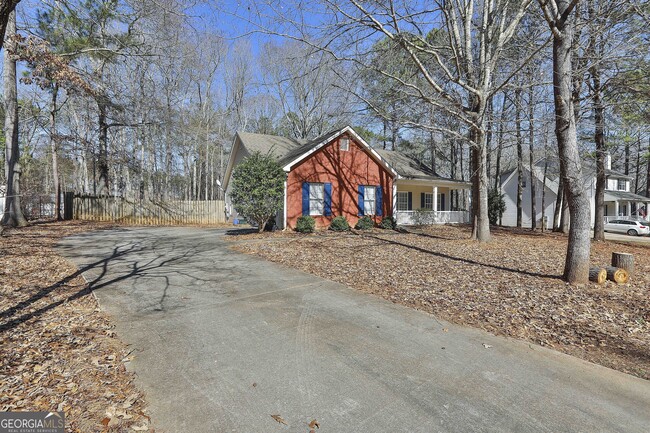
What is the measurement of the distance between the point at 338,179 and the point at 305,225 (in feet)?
11.3

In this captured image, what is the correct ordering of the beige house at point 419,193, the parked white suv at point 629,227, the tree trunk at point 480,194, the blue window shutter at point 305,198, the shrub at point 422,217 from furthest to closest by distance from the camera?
the parked white suv at point 629,227
the shrub at point 422,217
the beige house at point 419,193
the blue window shutter at point 305,198
the tree trunk at point 480,194

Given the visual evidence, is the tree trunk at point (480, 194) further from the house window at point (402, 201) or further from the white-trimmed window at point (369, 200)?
the house window at point (402, 201)

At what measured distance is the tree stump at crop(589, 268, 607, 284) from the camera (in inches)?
237

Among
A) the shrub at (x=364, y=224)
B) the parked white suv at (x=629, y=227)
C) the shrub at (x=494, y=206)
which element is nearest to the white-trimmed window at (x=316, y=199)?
the shrub at (x=364, y=224)

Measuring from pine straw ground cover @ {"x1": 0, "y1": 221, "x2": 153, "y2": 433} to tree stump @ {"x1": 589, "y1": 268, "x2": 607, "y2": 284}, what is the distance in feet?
24.2

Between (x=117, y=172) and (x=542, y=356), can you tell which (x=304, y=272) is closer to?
(x=542, y=356)

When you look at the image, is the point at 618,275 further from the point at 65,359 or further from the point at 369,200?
the point at 369,200

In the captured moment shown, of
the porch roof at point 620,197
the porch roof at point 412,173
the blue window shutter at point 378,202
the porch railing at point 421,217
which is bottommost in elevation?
the porch railing at point 421,217

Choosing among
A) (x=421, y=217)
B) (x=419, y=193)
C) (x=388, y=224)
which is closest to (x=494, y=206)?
(x=419, y=193)

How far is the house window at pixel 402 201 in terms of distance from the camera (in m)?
20.3

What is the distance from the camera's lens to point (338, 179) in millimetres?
16203

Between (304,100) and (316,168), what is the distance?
1586cm

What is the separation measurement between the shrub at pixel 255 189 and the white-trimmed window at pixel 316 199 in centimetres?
231

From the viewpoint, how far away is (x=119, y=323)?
4.23 m
